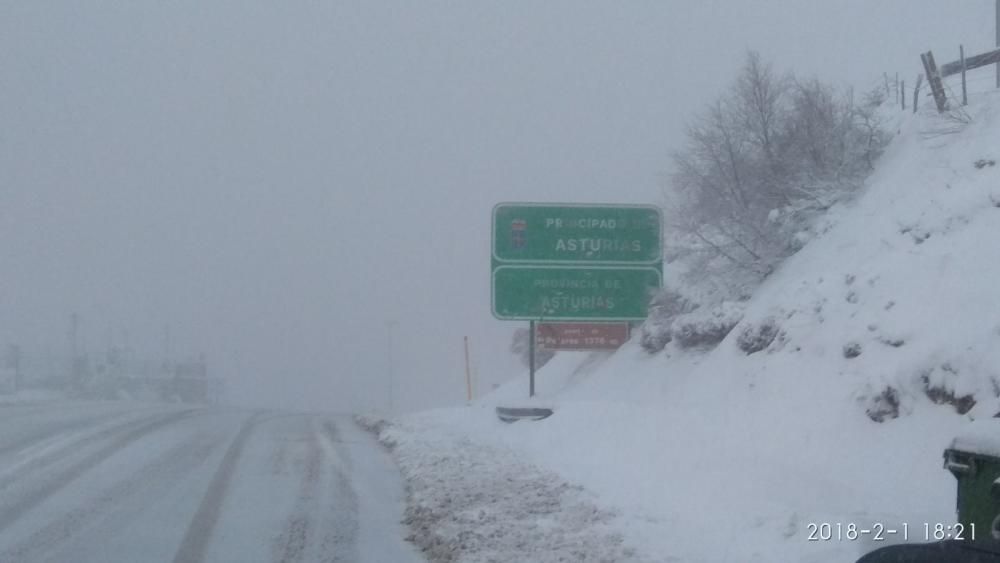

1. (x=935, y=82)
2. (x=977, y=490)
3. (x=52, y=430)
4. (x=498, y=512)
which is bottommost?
(x=52, y=430)

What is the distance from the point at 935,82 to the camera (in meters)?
23.4

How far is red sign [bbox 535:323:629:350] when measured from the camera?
2606cm

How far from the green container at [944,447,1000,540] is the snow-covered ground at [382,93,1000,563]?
1034 millimetres

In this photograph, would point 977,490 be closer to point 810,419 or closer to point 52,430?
point 810,419

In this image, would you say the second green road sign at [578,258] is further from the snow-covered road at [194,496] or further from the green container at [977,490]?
the green container at [977,490]

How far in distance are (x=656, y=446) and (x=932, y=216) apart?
5.31 meters

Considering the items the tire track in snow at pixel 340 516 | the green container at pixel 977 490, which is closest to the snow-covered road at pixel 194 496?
the tire track in snow at pixel 340 516

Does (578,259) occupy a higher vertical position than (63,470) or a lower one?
higher

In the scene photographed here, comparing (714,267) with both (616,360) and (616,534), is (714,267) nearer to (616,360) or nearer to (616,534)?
(616,360)

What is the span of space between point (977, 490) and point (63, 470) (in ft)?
43.6

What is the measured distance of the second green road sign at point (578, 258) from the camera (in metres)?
24.0

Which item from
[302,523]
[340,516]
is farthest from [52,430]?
[302,523]

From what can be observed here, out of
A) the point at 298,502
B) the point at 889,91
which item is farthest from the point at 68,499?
the point at 889,91

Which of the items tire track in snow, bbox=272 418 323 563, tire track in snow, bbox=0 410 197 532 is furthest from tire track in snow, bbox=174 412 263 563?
tire track in snow, bbox=0 410 197 532
